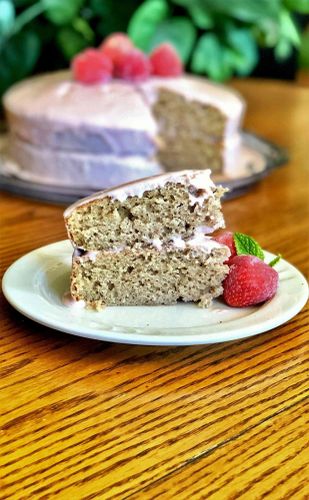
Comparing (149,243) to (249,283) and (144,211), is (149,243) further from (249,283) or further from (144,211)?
(249,283)

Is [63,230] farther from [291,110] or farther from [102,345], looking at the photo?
[291,110]

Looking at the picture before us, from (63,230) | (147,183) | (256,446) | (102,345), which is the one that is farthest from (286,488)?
(63,230)

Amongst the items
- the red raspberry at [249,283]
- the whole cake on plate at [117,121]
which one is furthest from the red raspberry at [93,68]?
the red raspberry at [249,283]

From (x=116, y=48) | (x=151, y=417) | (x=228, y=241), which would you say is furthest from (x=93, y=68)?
(x=151, y=417)

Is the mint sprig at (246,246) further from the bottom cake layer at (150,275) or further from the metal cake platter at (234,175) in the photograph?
the metal cake platter at (234,175)

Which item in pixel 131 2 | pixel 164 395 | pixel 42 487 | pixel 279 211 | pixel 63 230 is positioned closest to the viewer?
pixel 42 487
